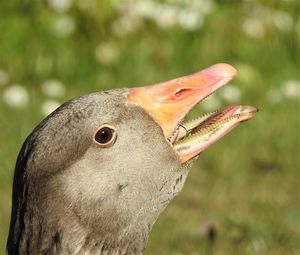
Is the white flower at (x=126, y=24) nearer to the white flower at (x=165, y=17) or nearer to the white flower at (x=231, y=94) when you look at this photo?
the white flower at (x=165, y=17)

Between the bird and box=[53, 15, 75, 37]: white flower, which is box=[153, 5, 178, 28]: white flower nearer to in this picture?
box=[53, 15, 75, 37]: white flower

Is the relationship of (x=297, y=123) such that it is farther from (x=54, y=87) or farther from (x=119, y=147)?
(x=119, y=147)

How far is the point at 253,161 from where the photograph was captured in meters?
9.17

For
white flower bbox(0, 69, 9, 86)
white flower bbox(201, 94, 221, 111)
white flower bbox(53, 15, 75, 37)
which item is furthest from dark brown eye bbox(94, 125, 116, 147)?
white flower bbox(53, 15, 75, 37)

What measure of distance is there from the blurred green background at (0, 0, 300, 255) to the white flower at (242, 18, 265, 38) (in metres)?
0.01

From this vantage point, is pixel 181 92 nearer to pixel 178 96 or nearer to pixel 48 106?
Answer: pixel 178 96

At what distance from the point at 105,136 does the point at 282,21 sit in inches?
264

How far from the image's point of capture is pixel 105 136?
4.73 meters

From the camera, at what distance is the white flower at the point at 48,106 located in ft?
30.5

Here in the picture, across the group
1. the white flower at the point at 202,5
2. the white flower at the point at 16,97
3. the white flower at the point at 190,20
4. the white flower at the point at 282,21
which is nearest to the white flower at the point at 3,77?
the white flower at the point at 16,97

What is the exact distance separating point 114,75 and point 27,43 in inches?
37.0

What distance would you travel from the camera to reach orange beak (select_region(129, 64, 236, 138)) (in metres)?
4.92

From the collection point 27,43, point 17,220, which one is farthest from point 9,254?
point 27,43

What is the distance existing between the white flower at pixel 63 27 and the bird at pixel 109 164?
18.8 feet
